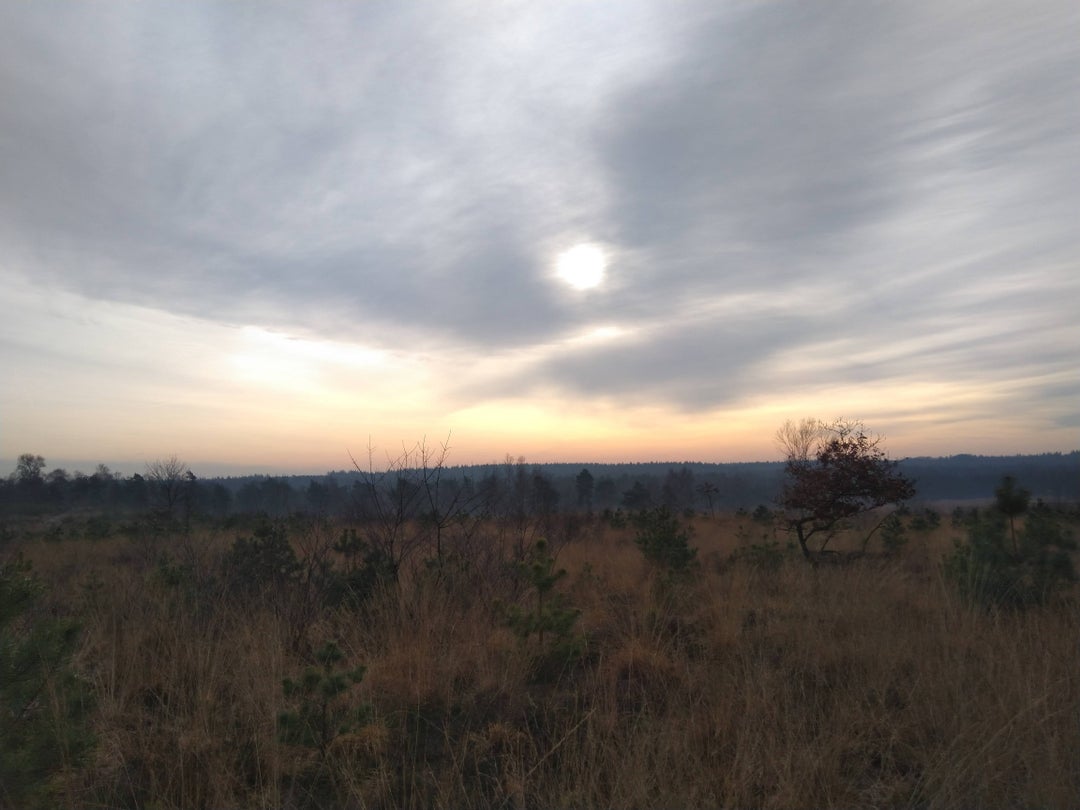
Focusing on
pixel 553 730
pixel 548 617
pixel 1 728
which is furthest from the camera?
pixel 548 617

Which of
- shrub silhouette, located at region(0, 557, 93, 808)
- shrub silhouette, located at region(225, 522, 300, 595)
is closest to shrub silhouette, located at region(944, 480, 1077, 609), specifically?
shrub silhouette, located at region(0, 557, 93, 808)

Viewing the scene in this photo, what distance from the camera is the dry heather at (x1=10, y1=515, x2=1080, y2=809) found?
3.33 m

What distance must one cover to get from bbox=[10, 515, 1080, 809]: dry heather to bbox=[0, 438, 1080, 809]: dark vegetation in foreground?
0.02 meters

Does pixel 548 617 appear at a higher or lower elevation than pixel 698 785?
higher

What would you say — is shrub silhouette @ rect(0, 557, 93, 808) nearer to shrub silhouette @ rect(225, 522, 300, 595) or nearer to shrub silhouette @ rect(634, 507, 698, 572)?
shrub silhouette @ rect(225, 522, 300, 595)

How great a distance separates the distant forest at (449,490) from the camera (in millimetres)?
9016

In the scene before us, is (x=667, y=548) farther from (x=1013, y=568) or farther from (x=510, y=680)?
(x=510, y=680)

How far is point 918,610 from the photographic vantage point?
6566 millimetres

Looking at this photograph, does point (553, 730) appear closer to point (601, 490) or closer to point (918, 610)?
point (918, 610)

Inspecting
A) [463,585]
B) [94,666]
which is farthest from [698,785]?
[94,666]

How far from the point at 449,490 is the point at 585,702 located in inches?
193

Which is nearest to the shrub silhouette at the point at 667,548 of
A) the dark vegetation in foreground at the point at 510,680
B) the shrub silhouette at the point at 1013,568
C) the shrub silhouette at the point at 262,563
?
the dark vegetation in foreground at the point at 510,680

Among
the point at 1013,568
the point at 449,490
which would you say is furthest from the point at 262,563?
the point at 1013,568

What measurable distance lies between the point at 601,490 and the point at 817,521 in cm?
6442
